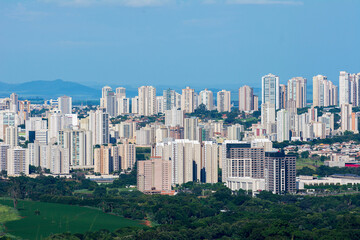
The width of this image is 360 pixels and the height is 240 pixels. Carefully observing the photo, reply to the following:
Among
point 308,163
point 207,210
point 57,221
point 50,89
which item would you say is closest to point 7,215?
point 57,221

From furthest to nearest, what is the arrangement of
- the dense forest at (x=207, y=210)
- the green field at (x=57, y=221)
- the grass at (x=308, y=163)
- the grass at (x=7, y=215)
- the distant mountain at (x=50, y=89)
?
the distant mountain at (x=50, y=89) → the grass at (x=308, y=163) → the grass at (x=7, y=215) → the green field at (x=57, y=221) → the dense forest at (x=207, y=210)

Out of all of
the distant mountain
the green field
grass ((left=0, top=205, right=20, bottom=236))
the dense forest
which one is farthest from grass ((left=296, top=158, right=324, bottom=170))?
the distant mountain

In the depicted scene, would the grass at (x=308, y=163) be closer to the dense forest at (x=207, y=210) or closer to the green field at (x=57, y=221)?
the dense forest at (x=207, y=210)

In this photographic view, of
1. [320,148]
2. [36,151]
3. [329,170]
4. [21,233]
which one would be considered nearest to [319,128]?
[320,148]

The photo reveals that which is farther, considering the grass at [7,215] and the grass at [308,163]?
the grass at [308,163]

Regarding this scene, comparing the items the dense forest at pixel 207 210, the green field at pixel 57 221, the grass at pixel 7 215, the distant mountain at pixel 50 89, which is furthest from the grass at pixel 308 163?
the distant mountain at pixel 50 89

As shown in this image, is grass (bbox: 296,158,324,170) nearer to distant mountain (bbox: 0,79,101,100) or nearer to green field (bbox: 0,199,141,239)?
green field (bbox: 0,199,141,239)
